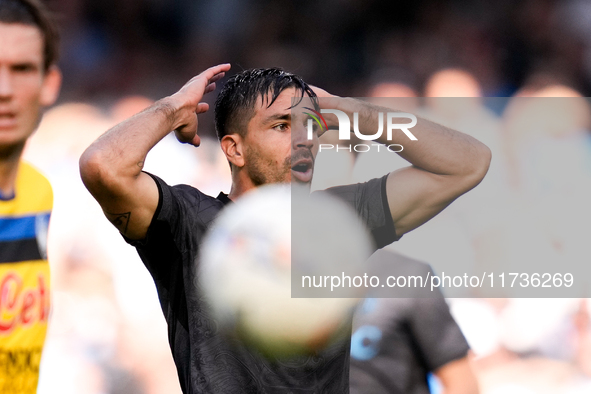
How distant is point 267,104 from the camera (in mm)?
1914

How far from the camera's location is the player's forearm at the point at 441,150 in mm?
1856

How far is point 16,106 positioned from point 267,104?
3.17 feet

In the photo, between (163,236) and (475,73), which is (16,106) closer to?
(163,236)

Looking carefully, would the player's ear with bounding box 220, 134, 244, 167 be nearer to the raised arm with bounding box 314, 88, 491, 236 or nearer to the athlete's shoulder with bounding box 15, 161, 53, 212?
the raised arm with bounding box 314, 88, 491, 236

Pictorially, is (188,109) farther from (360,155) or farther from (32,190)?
(360,155)

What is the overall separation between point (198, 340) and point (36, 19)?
4.39 ft

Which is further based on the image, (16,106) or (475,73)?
(475,73)

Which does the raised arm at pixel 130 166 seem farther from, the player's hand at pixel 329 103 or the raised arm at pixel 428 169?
the raised arm at pixel 428 169

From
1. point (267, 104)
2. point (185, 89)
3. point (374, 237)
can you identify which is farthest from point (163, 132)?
point (374, 237)

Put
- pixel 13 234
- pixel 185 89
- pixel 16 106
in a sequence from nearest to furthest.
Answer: pixel 185 89 → pixel 13 234 → pixel 16 106

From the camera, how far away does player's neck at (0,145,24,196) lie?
1.99 meters

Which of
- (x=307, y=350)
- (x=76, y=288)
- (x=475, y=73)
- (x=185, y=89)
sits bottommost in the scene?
(x=76, y=288)

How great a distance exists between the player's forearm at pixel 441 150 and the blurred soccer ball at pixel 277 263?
11.1 inches

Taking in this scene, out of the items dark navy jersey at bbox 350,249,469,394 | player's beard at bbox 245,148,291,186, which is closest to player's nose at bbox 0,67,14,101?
player's beard at bbox 245,148,291,186
